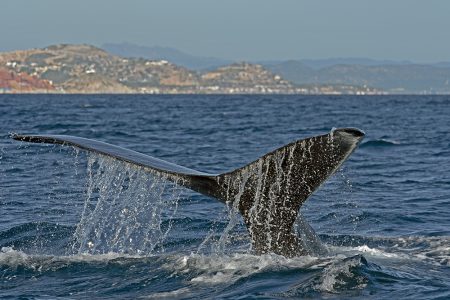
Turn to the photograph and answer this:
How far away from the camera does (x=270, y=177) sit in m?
7.23

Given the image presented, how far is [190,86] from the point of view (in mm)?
196125

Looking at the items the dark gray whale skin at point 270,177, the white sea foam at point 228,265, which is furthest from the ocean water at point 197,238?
the dark gray whale skin at point 270,177

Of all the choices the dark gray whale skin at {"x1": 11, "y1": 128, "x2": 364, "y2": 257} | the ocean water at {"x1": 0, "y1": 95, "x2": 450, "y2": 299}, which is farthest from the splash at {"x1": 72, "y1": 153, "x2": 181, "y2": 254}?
the dark gray whale skin at {"x1": 11, "y1": 128, "x2": 364, "y2": 257}

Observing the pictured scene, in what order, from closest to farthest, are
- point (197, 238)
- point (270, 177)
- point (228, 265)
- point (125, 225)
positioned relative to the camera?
point (270, 177) → point (228, 265) → point (197, 238) → point (125, 225)

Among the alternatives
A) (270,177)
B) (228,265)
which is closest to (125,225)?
(228,265)

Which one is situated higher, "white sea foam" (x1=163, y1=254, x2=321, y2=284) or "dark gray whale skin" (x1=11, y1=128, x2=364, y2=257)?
"dark gray whale skin" (x1=11, y1=128, x2=364, y2=257)

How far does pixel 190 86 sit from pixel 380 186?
181 meters

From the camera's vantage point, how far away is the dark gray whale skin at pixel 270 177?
6.93 m

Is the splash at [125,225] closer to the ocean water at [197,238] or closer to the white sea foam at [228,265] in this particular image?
the ocean water at [197,238]

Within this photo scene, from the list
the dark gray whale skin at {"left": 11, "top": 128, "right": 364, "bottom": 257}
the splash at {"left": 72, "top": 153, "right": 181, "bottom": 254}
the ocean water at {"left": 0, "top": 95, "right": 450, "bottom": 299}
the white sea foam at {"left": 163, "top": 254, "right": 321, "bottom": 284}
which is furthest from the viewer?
the splash at {"left": 72, "top": 153, "right": 181, "bottom": 254}

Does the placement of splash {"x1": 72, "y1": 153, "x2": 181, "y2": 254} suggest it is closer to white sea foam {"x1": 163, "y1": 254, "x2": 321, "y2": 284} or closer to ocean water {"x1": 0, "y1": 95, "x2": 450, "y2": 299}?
ocean water {"x1": 0, "y1": 95, "x2": 450, "y2": 299}

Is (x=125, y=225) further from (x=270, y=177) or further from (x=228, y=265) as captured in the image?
(x=270, y=177)

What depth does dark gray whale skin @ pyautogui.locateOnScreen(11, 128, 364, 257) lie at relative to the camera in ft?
22.7

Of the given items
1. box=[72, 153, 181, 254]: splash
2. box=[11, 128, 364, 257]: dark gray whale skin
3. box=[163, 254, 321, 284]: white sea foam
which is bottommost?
box=[72, 153, 181, 254]: splash
